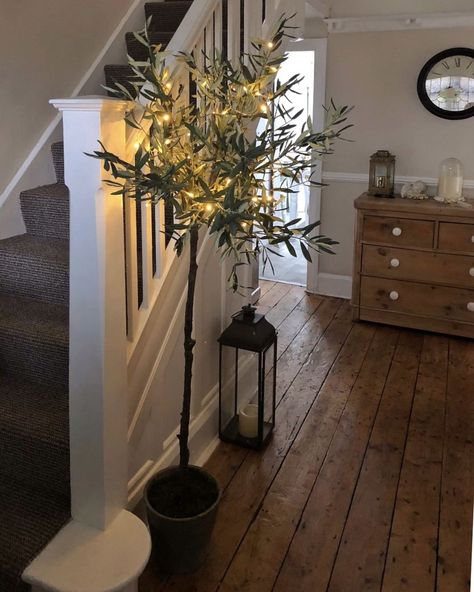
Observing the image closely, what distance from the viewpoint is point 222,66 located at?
1771 mm

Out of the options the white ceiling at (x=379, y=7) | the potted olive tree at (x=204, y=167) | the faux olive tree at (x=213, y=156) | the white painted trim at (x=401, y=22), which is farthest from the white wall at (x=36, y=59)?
the white painted trim at (x=401, y=22)

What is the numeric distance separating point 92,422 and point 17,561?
1.44ft

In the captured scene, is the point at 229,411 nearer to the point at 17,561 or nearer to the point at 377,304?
the point at 17,561

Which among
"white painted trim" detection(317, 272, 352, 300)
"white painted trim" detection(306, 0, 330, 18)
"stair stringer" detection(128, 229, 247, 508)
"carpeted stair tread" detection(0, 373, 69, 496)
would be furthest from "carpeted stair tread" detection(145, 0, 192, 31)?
"white painted trim" detection(317, 272, 352, 300)

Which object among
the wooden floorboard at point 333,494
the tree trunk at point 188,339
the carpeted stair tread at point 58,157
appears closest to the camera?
the tree trunk at point 188,339

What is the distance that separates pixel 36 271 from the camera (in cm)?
234

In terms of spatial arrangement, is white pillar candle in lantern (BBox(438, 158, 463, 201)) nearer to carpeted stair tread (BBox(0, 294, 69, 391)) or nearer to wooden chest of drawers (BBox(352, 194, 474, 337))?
wooden chest of drawers (BBox(352, 194, 474, 337))

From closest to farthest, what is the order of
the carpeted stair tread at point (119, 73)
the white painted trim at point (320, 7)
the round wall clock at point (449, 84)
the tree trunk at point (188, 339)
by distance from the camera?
the tree trunk at point (188, 339), the carpeted stair tread at point (119, 73), the white painted trim at point (320, 7), the round wall clock at point (449, 84)

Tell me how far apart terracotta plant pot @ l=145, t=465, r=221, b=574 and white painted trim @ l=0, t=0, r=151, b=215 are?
1.50 m

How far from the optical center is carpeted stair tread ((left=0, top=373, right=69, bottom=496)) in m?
1.94

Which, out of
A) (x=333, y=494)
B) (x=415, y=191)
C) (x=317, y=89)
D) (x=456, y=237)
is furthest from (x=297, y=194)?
(x=333, y=494)

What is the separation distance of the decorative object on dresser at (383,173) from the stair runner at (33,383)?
2.41m

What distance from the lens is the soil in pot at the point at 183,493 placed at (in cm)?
201

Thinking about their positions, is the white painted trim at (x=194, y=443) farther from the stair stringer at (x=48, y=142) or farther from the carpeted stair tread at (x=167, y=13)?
the carpeted stair tread at (x=167, y=13)
